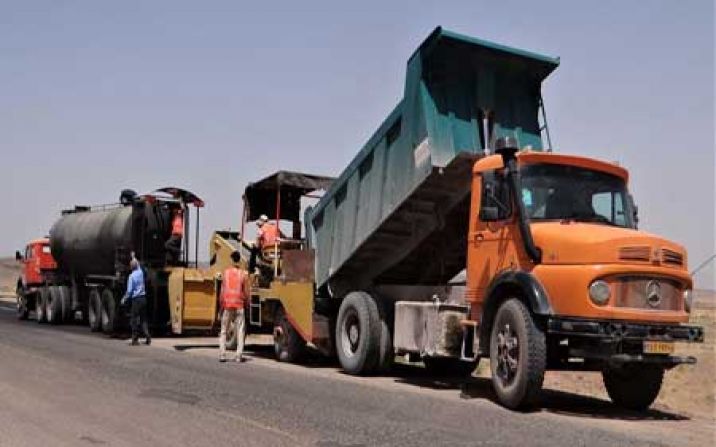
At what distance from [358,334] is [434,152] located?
330cm

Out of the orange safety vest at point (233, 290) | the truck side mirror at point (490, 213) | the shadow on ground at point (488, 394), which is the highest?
the truck side mirror at point (490, 213)

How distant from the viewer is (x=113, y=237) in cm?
2117

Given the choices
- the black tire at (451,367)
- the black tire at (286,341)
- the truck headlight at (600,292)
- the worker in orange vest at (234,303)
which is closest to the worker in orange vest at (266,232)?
the worker in orange vest at (234,303)

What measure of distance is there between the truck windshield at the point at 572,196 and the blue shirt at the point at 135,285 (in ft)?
33.7

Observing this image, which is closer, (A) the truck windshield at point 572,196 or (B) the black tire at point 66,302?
(A) the truck windshield at point 572,196

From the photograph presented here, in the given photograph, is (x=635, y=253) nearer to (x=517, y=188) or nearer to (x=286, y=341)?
(x=517, y=188)

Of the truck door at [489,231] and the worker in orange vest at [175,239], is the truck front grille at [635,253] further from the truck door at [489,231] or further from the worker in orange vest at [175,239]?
the worker in orange vest at [175,239]

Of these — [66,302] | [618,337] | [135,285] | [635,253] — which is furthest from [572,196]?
[66,302]

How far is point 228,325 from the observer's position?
15.0 m

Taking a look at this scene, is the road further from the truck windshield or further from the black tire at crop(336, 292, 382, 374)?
the truck windshield

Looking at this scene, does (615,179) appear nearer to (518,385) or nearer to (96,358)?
(518,385)

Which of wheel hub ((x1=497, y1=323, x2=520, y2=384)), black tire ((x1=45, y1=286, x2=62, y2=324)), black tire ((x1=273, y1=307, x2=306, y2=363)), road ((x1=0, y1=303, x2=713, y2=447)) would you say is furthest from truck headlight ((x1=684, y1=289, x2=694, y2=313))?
black tire ((x1=45, y1=286, x2=62, y2=324))

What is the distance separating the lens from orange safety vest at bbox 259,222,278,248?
15.6 meters

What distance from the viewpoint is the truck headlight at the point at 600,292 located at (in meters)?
8.87
